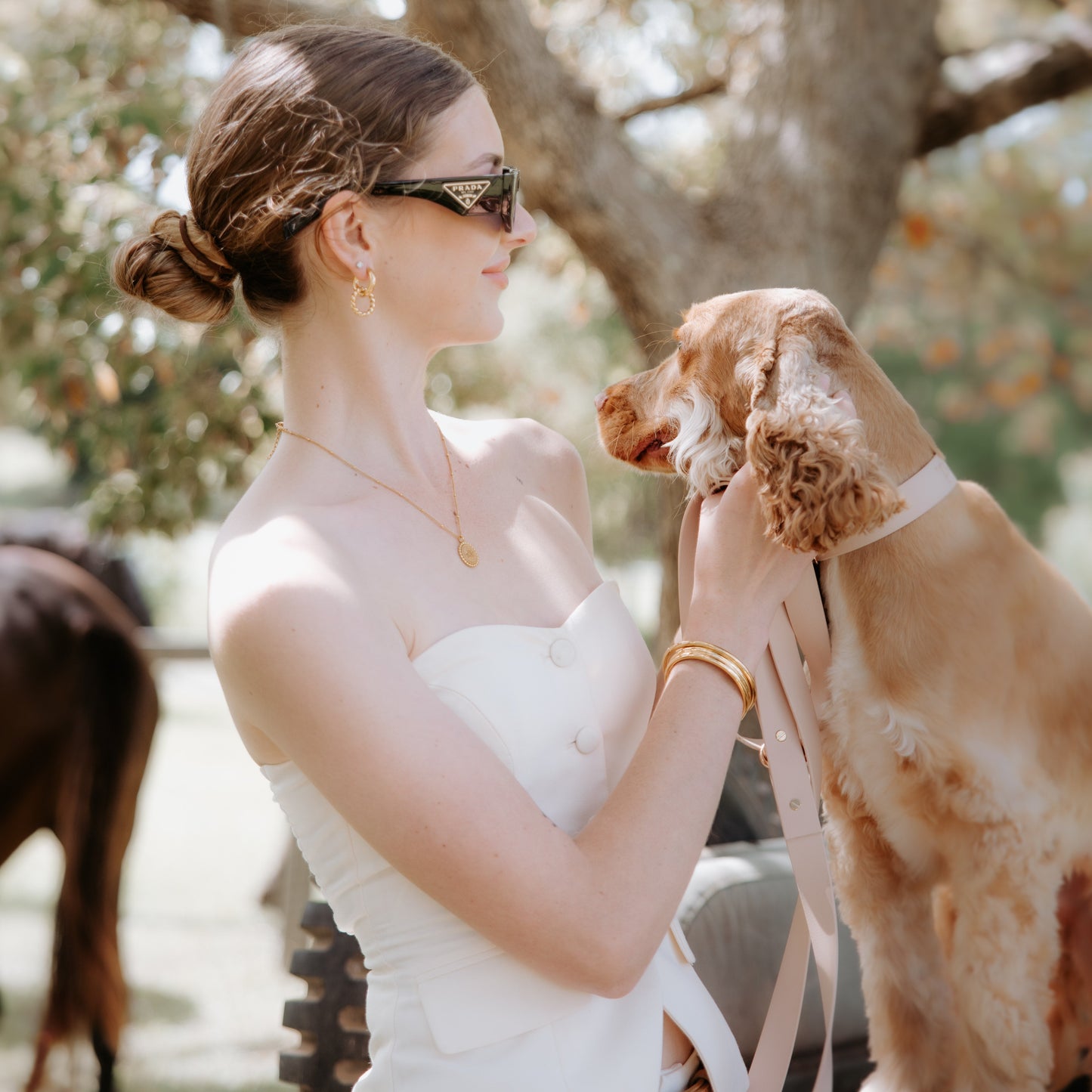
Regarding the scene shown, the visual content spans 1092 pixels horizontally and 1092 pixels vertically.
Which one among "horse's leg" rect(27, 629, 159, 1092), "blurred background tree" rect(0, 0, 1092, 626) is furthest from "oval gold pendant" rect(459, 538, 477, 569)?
"horse's leg" rect(27, 629, 159, 1092)

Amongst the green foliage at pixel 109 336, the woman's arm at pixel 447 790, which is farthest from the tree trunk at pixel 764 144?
the woman's arm at pixel 447 790

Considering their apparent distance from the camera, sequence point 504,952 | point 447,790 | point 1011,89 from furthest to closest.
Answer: point 1011,89, point 504,952, point 447,790

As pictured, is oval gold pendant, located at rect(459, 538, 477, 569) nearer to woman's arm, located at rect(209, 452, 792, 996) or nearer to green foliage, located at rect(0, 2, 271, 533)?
woman's arm, located at rect(209, 452, 792, 996)

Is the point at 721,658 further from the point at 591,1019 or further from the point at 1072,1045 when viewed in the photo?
the point at 1072,1045

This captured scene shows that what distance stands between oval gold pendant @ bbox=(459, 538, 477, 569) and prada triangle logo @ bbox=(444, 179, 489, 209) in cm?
49

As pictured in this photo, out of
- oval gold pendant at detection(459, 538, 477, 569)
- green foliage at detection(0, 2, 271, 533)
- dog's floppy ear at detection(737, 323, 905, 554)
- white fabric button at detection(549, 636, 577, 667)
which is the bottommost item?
green foliage at detection(0, 2, 271, 533)

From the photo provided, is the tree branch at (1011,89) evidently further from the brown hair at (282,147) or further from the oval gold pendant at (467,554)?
the oval gold pendant at (467,554)

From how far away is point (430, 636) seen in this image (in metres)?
1.55

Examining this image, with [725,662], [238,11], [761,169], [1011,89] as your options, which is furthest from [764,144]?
[725,662]

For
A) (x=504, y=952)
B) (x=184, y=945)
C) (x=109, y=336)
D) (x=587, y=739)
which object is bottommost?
(x=184, y=945)

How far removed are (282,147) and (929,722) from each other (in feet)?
4.16

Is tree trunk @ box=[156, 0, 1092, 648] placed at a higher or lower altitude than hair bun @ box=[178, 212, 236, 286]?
lower

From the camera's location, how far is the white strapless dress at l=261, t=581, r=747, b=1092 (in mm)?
1465

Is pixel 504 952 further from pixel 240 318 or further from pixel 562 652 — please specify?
pixel 240 318
